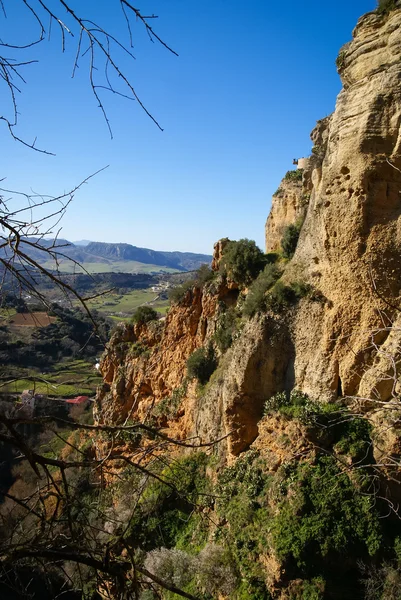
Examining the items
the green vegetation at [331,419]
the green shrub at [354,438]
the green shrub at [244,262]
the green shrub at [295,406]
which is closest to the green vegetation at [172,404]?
the green shrub at [244,262]

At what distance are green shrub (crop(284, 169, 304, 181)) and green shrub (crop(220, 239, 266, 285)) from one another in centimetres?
320

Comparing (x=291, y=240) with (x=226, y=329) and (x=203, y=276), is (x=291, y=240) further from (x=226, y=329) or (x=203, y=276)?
(x=203, y=276)

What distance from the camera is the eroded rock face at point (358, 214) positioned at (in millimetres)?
9898

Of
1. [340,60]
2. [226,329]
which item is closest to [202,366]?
[226,329]

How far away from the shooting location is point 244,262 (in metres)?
15.3

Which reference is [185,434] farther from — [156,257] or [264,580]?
[156,257]

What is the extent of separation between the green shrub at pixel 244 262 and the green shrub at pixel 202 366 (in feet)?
10.0

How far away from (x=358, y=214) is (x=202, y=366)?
27.0 feet

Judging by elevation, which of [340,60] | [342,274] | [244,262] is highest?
[340,60]

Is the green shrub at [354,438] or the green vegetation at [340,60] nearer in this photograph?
the green shrub at [354,438]

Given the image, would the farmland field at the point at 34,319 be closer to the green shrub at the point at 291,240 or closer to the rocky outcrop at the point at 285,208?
the green shrub at the point at 291,240

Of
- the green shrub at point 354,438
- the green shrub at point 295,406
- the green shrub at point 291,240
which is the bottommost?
the green shrub at point 354,438

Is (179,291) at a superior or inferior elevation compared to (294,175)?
inferior

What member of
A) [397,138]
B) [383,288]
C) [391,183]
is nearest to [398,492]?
[383,288]
